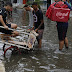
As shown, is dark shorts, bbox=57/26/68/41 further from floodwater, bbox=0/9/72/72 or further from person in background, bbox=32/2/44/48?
person in background, bbox=32/2/44/48

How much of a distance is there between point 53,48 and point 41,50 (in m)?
0.51

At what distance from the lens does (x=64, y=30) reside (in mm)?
7379

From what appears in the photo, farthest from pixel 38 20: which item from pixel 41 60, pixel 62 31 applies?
pixel 41 60

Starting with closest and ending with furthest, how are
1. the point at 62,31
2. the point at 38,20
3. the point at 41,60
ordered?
1. the point at 41,60
2. the point at 62,31
3. the point at 38,20

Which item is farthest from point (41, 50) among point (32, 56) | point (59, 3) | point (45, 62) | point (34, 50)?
point (59, 3)

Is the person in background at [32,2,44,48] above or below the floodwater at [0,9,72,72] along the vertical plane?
above

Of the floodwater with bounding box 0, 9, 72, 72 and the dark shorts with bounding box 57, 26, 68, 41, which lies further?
the dark shorts with bounding box 57, 26, 68, 41

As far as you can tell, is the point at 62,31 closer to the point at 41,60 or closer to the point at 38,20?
the point at 38,20

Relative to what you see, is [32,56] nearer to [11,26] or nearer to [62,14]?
[11,26]

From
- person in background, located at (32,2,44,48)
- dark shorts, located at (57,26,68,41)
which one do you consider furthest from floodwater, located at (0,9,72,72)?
person in background, located at (32,2,44,48)

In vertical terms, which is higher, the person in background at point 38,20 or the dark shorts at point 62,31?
the person in background at point 38,20

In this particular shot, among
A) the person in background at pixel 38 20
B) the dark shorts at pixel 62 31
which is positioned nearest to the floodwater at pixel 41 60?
the dark shorts at pixel 62 31

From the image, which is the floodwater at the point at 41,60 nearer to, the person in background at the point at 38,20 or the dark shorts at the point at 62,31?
the dark shorts at the point at 62,31

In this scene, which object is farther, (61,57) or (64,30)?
(64,30)
